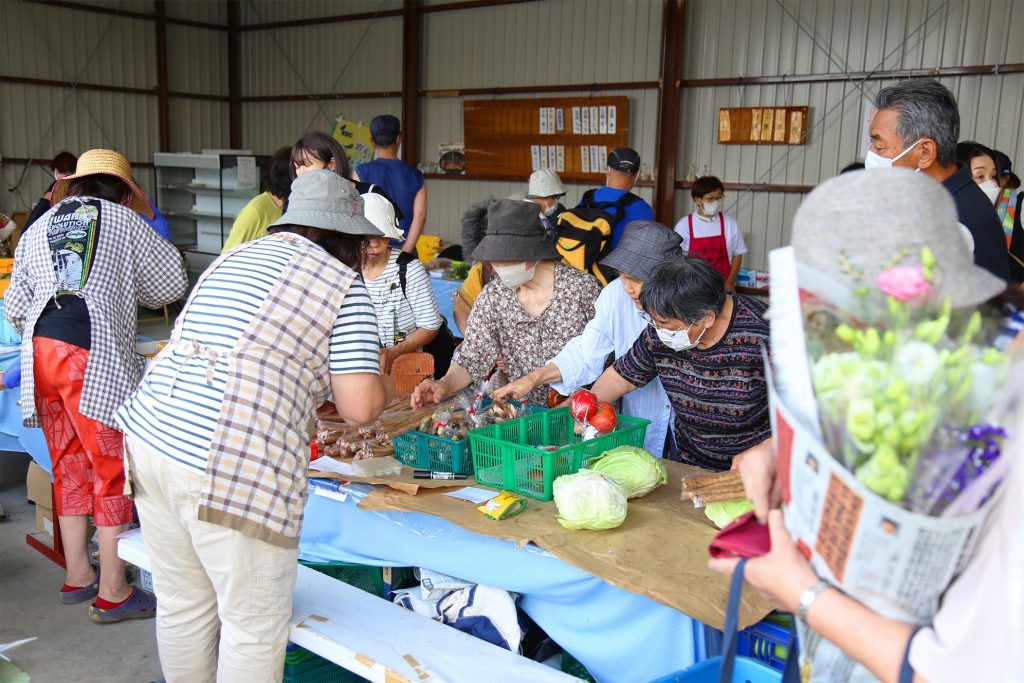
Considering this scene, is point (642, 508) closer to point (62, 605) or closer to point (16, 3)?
point (62, 605)

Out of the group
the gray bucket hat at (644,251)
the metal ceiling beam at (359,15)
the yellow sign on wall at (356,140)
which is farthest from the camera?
the yellow sign on wall at (356,140)

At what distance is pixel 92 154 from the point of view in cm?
331

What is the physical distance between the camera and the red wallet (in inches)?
52.8

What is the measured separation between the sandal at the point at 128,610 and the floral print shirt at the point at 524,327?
1.60m

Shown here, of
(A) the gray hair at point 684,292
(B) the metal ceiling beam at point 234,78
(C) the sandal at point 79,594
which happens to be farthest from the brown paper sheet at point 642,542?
(B) the metal ceiling beam at point 234,78

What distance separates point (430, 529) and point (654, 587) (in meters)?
0.72

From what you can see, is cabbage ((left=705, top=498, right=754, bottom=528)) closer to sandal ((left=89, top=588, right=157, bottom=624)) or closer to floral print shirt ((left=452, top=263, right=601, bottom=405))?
floral print shirt ((left=452, top=263, right=601, bottom=405))

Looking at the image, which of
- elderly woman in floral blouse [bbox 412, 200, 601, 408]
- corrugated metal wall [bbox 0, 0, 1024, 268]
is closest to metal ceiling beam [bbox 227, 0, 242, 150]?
corrugated metal wall [bbox 0, 0, 1024, 268]

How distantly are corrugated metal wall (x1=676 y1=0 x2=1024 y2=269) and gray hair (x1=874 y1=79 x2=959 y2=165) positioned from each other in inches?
211

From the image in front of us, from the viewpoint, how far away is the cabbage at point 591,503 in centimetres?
215

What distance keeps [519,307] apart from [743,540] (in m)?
1.99

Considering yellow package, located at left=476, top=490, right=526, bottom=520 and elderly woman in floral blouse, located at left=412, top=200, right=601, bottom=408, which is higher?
elderly woman in floral blouse, located at left=412, top=200, right=601, bottom=408

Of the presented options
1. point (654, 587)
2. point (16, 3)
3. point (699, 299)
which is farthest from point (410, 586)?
point (16, 3)

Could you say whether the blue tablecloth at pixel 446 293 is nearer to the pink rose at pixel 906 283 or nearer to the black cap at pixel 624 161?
the black cap at pixel 624 161
